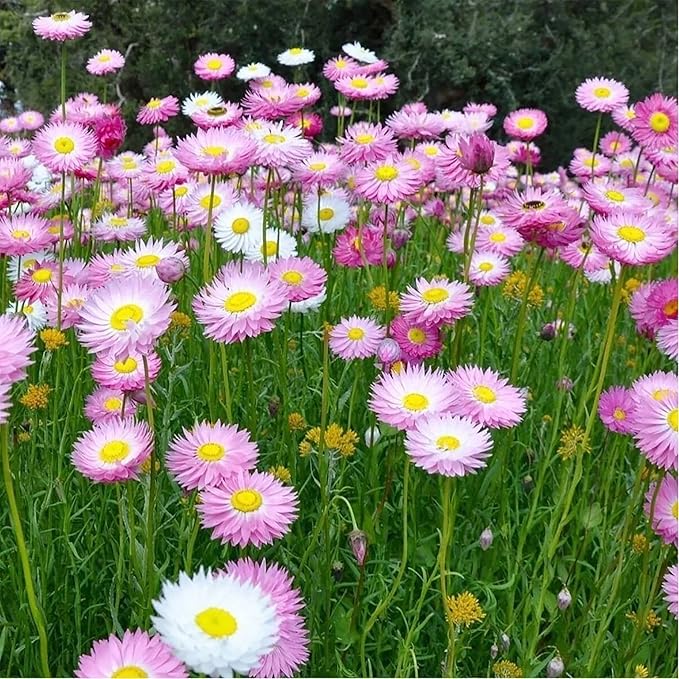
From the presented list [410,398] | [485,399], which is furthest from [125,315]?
[485,399]

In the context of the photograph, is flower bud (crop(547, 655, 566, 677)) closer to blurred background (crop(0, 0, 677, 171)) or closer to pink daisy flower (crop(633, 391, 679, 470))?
pink daisy flower (crop(633, 391, 679, 470))

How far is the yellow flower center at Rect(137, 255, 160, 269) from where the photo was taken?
5.12ft

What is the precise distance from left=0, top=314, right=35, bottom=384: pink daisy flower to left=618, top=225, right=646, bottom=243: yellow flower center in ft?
3.06

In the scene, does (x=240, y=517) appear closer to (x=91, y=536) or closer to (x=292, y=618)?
(x=292, y=618)

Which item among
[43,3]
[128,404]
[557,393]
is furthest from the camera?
[43,3]

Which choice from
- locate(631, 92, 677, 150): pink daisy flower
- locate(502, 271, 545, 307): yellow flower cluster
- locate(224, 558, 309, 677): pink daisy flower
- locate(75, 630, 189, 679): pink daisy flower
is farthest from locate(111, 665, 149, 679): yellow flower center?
locate(631, 92, 677, 150): pink daisy flower

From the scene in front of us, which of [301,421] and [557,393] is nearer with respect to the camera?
[301,421]

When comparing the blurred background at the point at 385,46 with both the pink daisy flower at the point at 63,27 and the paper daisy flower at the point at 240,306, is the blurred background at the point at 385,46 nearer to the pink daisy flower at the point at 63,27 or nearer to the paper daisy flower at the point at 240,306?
the pink daisy flower at the point at 63,27

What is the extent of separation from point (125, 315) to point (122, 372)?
0.22m

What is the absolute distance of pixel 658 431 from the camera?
1.17 metres

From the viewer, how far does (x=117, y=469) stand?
108cm

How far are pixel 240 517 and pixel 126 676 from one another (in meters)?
0.29

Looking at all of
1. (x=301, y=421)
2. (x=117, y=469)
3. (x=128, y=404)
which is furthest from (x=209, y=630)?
(x=301, y=421)

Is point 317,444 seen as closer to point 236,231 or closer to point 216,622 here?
point 236,231
